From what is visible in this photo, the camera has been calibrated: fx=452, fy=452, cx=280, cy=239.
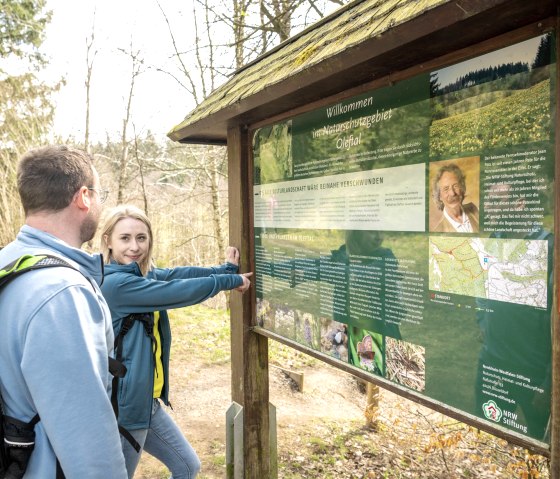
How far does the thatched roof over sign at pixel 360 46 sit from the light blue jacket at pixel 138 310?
1076 millimetres

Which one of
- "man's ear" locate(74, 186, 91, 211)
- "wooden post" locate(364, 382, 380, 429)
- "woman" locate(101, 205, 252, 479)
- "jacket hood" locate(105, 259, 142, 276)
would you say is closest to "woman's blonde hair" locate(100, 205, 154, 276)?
"woman" locate(101, 205, 252, 479)

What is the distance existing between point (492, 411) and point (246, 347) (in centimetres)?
188

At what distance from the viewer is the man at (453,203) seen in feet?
5.28

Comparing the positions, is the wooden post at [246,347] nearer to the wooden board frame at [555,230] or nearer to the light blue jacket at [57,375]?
the wooden board frame at [555,230]

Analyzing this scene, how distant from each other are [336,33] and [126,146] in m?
11.1

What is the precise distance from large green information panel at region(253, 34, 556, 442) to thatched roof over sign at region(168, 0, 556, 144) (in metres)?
0.09

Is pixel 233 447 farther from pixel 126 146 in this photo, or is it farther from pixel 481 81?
pixel 126 146

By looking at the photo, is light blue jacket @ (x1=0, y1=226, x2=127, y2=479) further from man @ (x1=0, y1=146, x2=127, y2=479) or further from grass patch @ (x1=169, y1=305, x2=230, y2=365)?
grass patch @ (x1=169, y1=305, x2=230, y2=365)

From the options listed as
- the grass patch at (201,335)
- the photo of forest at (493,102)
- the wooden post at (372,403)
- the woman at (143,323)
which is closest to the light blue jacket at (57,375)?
the woman at (143,323)

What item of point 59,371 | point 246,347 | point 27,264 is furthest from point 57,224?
point 246,347

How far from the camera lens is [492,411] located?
156 centimetres

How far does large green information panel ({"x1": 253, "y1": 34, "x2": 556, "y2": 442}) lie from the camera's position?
1438mm

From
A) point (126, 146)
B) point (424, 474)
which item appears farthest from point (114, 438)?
point (126, 146)

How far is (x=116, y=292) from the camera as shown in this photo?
8.17 feet
